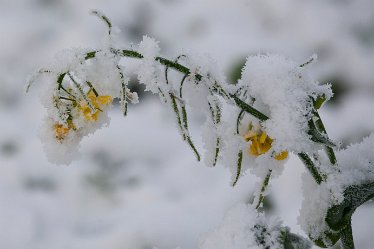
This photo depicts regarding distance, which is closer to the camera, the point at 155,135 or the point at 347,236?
the point at 347,236

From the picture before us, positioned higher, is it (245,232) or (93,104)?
(93,104)

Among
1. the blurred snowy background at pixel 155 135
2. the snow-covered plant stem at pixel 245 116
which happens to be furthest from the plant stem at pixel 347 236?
the blurred snowy background at pixel 155 135

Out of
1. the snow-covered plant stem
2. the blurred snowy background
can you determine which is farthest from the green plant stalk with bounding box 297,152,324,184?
the blurred snowy background

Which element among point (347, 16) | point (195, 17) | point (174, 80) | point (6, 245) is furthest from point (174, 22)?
point (174, 80)

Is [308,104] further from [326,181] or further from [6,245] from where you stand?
[6,245]

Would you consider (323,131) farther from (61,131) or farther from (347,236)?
(61,131)

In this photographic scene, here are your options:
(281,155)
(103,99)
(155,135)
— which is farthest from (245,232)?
(155,135)

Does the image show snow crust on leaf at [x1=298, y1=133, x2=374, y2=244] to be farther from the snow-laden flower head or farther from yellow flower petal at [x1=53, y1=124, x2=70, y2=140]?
yellow flower petal at [x1=53, y1=124, x2=70, y2=140]

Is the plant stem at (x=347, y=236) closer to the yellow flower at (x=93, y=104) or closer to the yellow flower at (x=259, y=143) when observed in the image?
the yellow flower at (x=259, y=143)
